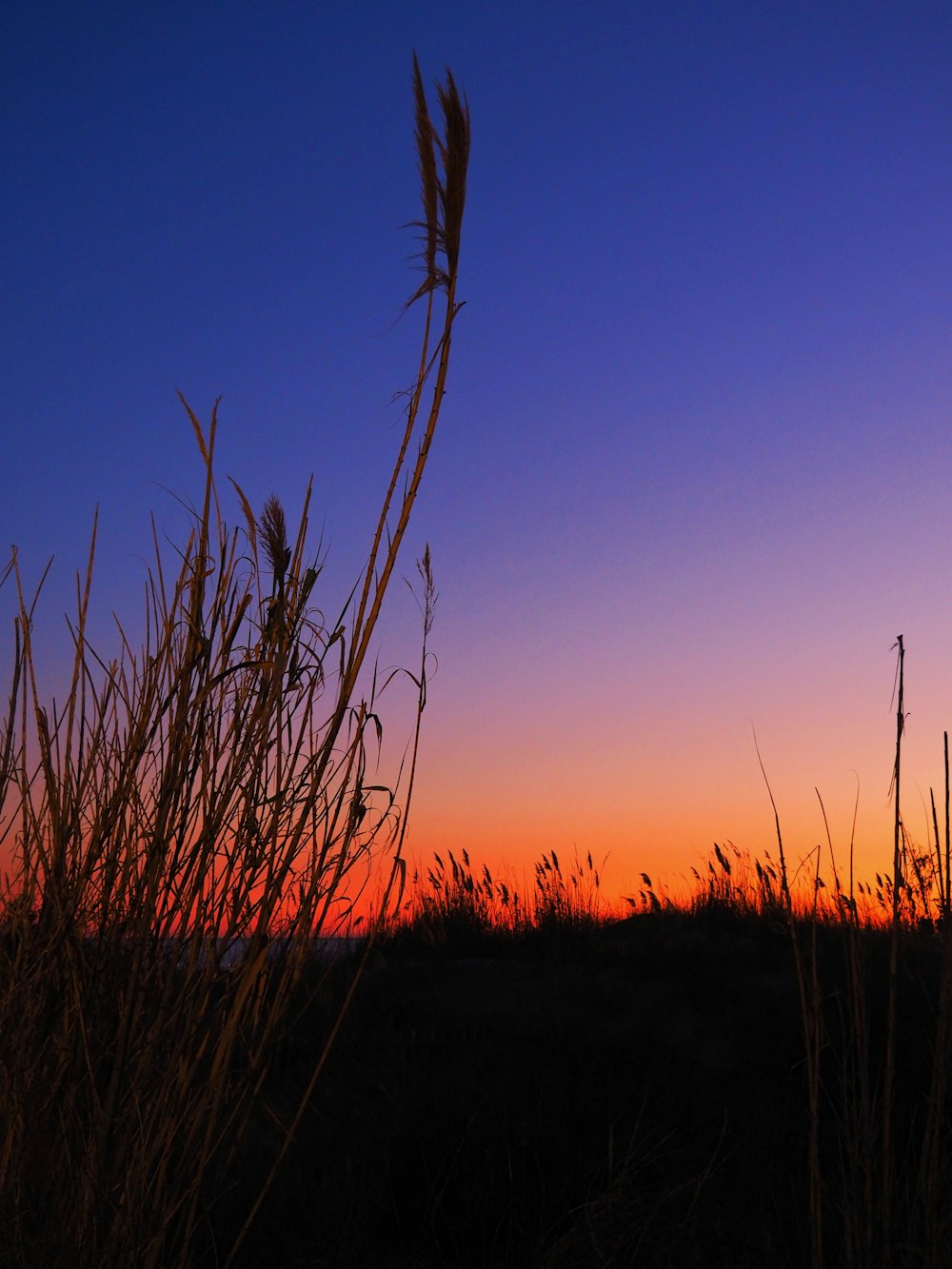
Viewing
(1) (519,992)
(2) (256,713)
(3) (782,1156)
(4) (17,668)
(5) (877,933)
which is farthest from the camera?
(5) (877,933)

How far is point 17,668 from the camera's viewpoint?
7.29ft

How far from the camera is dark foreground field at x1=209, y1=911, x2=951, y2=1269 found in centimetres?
317

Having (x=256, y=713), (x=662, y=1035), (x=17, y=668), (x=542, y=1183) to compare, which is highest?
(x=17, y=668)

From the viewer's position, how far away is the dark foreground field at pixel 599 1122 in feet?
10.4

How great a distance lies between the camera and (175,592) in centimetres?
208

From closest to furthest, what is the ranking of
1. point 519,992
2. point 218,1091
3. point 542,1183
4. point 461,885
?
1. point 218,1091
2. point 542,1183
3. point 519,992
4. point 461,885

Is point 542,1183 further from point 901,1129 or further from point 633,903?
point 633,903

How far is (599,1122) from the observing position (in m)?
4.18

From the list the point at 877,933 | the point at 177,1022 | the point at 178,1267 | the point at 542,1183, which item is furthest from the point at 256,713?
the point at 877,933

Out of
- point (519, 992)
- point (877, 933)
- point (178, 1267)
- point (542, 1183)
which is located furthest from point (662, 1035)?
point (178, 1267)

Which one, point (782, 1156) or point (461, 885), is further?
point (461, 885)

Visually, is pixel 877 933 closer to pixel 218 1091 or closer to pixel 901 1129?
pixel 901 1129

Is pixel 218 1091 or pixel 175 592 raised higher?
pixel 175 592

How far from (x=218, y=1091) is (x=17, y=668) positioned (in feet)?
3.34
